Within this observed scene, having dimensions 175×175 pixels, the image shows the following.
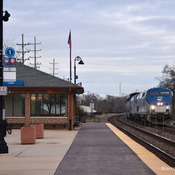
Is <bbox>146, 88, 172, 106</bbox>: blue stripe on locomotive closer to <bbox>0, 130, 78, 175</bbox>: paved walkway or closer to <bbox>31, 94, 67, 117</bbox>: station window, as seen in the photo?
<bbox>31, 94, 67, 117</bbox>: station window

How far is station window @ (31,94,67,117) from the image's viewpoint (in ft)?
103

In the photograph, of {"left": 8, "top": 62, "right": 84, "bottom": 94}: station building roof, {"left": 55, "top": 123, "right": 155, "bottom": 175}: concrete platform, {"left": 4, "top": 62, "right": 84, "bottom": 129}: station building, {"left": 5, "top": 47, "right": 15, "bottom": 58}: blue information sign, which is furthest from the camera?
{"left": 4, "top": 62, "right": 84, "bottom": 129}: station building

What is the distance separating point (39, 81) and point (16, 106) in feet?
8.97

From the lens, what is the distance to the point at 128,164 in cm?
1177

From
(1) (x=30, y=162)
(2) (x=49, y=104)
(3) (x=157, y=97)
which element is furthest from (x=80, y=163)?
(3) (x=157, y=97)

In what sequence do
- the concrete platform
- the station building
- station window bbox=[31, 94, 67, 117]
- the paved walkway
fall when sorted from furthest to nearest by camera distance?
station window bbox=[31, 94, 67, 117], the station building, the paved walkway, the concrete platform

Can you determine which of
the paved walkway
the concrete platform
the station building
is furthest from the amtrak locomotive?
the paved walkway

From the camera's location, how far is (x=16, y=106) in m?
31.5

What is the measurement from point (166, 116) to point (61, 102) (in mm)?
10582

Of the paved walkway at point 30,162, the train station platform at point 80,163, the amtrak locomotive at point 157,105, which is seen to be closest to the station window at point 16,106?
the amtrak locomotive at point 157,105

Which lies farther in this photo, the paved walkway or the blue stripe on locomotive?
the blue stripe on locomotive

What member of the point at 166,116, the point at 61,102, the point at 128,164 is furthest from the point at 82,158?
the point at 166,116

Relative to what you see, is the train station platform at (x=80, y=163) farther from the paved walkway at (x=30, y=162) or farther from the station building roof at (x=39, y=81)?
the station building roof at (x=39, y=81)

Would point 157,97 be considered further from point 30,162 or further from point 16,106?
point 30,162
